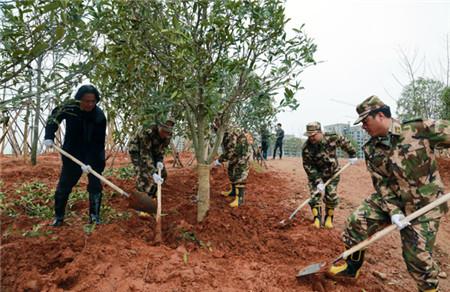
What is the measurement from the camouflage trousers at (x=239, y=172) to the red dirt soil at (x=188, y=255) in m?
0.68

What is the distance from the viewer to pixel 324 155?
462 cm

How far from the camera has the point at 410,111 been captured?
1222cm

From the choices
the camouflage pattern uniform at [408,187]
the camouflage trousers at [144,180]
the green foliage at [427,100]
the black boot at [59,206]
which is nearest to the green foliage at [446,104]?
the green foliage at [427,100]

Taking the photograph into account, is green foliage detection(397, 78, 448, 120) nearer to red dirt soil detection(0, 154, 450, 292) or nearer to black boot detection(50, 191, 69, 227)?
red dirt soil detection(0, 154, 450, 292)

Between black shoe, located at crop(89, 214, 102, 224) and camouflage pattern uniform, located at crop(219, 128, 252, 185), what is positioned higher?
camouflage pattern uniform, located at crop(219, 128, 252, 185)

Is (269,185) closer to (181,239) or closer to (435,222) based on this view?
(181,239)

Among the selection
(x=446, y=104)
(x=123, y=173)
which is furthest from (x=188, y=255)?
(x=446, y=104)

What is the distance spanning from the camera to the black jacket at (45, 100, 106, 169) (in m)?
3.52

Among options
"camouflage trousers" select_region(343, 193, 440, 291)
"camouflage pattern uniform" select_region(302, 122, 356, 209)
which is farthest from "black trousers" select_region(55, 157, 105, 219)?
"camouflage trousers" select_region(343, 193, 440, 291)

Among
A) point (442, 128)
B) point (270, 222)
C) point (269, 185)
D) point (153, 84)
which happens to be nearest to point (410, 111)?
point (269, 185)

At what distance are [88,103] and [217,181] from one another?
4404 mm

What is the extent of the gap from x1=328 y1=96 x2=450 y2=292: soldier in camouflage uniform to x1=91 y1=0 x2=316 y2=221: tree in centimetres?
92

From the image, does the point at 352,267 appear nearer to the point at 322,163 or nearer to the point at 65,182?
the point at 322,163

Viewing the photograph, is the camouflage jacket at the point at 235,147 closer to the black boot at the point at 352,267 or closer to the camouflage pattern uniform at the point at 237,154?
the camouflage pattern uniform at the point at 237,154
